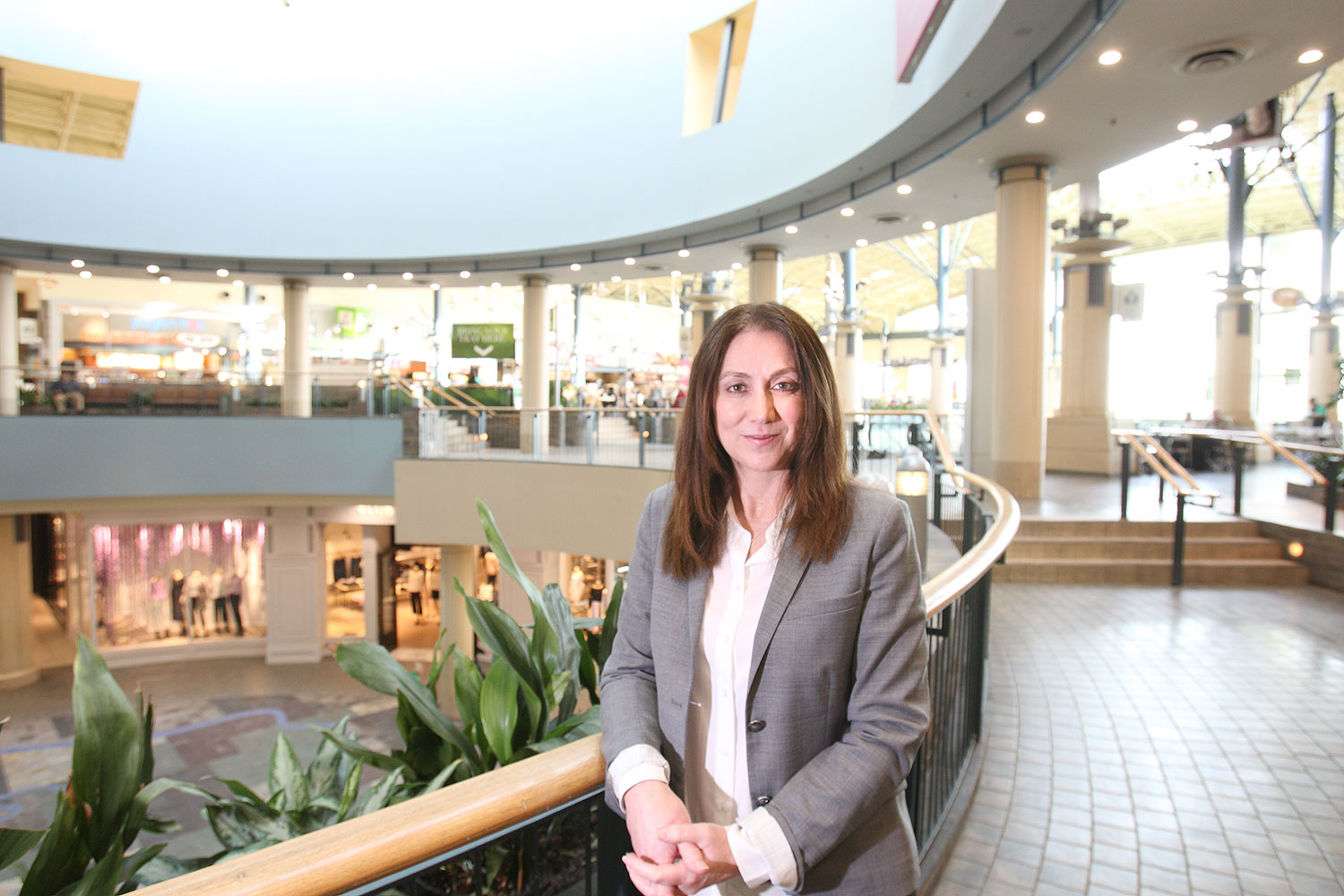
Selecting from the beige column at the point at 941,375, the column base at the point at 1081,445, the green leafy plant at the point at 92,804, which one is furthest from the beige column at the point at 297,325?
the beige column at the point at 941,375

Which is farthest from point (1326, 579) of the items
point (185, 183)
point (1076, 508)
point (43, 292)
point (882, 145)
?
point (43, 292)

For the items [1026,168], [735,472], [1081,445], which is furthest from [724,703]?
[1081,445]

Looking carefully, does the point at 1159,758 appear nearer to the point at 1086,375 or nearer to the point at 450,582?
the point at 1086,375

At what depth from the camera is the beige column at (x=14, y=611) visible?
15742 mm

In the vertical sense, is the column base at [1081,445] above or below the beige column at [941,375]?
below

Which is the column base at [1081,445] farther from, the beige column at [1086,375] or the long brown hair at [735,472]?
the long brown hair at [735,472]

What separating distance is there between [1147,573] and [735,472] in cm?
801

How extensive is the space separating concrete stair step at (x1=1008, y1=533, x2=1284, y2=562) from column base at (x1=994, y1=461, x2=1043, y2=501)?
2.36 metres

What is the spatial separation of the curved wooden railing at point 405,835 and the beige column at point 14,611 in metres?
19.6

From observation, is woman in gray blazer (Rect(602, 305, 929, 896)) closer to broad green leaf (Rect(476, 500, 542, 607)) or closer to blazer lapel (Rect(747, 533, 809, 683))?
blazer lapel (Rect(747, 533, 809, 683))

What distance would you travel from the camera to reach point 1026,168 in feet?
34.3

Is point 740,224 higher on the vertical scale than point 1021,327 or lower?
higher

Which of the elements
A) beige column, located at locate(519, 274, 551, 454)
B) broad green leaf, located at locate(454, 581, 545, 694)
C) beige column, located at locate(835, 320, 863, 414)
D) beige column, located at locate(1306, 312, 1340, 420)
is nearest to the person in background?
beige column, located at locate(519, 274, 551, 454)

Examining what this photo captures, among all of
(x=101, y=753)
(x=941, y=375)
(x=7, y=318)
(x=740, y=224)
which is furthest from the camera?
(x=941, y=375)
